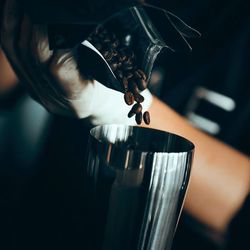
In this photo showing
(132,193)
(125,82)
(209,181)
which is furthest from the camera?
(209,181)

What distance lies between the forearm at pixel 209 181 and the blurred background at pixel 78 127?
0.04m

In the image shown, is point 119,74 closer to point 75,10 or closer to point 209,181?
point 75,10

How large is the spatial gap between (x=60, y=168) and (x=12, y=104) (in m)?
0.21

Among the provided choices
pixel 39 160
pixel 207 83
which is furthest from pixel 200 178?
pixel 207 83

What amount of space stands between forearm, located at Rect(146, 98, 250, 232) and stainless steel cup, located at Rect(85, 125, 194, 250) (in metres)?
0.51

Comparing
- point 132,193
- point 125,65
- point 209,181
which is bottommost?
point 209,181

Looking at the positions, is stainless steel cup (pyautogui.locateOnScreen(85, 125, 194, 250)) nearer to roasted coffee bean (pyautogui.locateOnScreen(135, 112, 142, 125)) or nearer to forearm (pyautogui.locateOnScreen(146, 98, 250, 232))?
roasted coffee bean (pyautogui.locateOnScreen(135, 112, 142, 125))

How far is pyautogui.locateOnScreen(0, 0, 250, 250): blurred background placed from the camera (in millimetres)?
707

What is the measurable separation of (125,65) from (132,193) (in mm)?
230

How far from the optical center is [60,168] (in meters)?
1.01

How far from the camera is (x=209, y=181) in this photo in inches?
38.7

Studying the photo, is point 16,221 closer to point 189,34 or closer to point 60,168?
point 60,168

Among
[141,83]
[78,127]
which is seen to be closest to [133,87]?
[141,83]

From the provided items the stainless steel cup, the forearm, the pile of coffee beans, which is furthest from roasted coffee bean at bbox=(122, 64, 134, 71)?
the forearm
